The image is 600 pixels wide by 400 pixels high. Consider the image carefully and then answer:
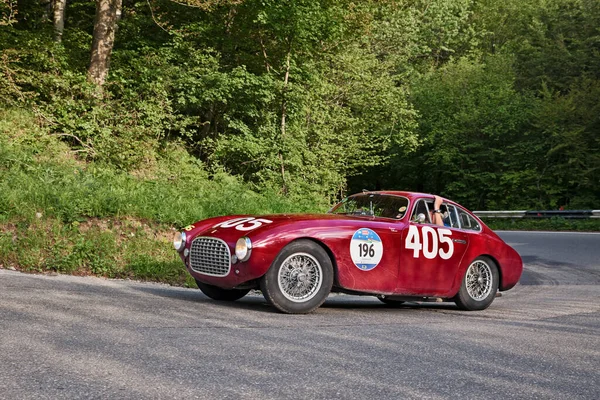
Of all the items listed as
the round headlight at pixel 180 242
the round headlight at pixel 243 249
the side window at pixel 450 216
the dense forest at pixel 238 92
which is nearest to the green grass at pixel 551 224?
the dense forest at pixel 238 92

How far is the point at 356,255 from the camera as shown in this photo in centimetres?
827

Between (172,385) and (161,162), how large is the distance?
14.9 m

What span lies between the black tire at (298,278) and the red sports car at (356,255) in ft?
0.03

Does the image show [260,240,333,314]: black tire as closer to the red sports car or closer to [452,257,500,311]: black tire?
the red sports car

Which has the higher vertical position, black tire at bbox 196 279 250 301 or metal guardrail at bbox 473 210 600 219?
metal guardrail at bbox 473 210 600 219

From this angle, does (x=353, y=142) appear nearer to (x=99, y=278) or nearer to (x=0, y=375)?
(x=99, y=278)

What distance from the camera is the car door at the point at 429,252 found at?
884 cm

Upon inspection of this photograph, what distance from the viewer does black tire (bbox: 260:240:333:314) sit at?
774 cm

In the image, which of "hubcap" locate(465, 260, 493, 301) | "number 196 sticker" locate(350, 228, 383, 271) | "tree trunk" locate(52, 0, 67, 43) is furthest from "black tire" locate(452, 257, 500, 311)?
"tree trunk" locate(52, 0, 67, 43)

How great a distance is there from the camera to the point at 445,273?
9.30 meters

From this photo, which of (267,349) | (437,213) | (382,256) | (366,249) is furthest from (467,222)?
(267,349)

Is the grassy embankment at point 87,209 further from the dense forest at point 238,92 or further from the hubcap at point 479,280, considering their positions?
the hubcap at point 479,280

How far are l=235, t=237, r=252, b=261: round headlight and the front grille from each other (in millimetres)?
221

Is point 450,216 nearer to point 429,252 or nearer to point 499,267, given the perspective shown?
point 429,252
